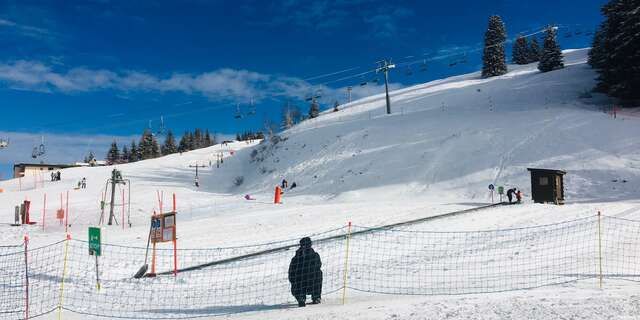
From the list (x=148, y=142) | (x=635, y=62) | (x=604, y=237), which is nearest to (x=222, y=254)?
(x=604, y=237)

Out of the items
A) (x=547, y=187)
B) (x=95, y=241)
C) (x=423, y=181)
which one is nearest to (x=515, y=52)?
(x=423, y=181)

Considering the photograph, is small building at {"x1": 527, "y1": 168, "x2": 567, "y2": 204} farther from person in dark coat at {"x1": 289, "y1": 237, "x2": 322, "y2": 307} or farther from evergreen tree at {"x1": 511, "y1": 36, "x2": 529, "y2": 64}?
evergreen tree at {"x1": 511, "y1": 36, "x2": 529, "y2": 64}

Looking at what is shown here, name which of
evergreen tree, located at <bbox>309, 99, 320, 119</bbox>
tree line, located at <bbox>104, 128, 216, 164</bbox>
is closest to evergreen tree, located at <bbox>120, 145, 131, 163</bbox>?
tree line, located at <bbox>104, 128, 216, 164</bbox>

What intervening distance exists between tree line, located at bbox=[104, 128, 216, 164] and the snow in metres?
42.2

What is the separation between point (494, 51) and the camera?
252 feet

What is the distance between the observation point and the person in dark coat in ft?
30.4

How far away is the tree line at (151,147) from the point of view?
352 ft

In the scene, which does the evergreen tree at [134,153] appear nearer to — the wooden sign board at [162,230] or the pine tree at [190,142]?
the pine tree at [190,142]

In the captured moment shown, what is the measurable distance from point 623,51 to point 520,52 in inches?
2284

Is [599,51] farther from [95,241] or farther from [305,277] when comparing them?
[95,241]

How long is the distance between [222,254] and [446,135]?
28028mm

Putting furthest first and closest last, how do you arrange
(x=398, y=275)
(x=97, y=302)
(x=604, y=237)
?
1. (x=604, y=237)
2. (x=398, y=275)
3. (x=97, y=302)

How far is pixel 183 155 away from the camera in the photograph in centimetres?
9456

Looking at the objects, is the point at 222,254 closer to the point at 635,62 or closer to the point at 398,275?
the point at 398,275
